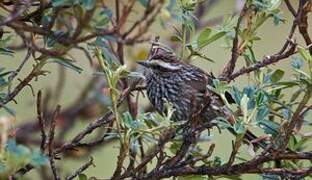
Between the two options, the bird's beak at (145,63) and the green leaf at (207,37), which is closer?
the green leaf at (207,37)

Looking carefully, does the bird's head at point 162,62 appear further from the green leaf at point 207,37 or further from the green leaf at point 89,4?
the green leaf at point 89,4

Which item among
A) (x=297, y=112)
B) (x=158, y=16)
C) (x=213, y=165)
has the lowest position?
(x=213, y=165)

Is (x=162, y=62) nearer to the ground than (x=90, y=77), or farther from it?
farther from it

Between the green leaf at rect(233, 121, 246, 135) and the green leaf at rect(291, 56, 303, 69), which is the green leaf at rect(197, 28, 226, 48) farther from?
the green leaf at rect(233, 121, 246, 135)

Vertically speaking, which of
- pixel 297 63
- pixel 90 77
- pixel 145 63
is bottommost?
pixel 90 77

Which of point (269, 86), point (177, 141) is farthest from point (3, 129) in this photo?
point (269, 86)

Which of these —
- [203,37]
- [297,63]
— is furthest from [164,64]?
[297,63]

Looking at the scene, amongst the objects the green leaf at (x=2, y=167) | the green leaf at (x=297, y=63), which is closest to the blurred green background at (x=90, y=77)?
the green leaf at (x=297, y=63)

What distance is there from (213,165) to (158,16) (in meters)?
0.72

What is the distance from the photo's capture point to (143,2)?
185 cm

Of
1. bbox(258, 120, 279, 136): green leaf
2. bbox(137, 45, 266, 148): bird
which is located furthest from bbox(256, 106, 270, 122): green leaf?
bbox(137, 45, 266, 148): bird

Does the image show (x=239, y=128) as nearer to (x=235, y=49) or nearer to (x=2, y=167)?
(x=235, y=49)

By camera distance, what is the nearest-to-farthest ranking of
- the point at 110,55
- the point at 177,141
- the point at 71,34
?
the point at 71,34, the point at 110,55, the point at 177,141

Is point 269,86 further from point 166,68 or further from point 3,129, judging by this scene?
point 3,129
